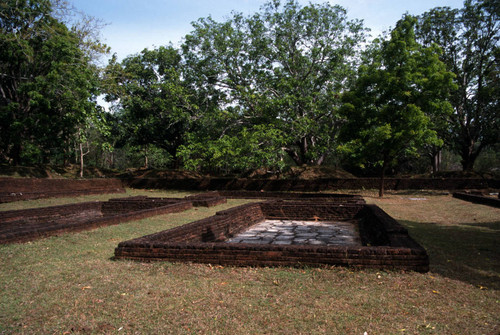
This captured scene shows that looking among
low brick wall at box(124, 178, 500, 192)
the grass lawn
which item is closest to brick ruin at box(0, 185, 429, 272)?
the grass lawn

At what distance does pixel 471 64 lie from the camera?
906 inches

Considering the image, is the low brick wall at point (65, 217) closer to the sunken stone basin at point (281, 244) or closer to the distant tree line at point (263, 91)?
the sunken stone basin at point (281, 244)

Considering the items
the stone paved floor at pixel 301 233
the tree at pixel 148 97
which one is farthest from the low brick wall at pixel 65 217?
the tree at pixel 148 97

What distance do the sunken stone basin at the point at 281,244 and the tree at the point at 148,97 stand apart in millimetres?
15209

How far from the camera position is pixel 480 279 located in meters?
3.87

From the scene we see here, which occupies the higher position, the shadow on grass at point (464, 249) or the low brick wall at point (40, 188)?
the low brick wall at point (40, 188)

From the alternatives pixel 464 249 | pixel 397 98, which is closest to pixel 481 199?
pixel 397 98

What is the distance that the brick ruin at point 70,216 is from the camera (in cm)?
595

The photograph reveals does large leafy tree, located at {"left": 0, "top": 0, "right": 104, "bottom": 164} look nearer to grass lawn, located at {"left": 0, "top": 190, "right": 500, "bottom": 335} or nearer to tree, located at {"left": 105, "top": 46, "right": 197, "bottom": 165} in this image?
tree, located at {"left": 105, "top": 46, "right": 197, "bottom": 165}

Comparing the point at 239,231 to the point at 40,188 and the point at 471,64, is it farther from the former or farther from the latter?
the point at 471,64

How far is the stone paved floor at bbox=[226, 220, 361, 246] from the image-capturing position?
6770 millimetres

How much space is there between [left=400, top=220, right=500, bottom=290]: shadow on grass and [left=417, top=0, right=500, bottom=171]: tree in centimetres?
1877

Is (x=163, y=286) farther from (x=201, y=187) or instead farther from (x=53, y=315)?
(x=201, y=187)

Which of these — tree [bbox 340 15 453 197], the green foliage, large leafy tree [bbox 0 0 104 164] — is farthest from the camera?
the green foliage
